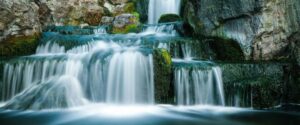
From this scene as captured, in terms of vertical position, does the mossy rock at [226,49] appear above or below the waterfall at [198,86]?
above

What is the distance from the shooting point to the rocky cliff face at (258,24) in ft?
36.1

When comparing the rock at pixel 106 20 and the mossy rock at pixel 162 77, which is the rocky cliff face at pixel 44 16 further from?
the mossy rock at pixel 162 77

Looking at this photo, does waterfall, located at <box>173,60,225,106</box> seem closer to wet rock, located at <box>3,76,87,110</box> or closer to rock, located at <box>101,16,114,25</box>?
wet rock, located at <box>3,76,87,110</box>

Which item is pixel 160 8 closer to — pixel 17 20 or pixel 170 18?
Result: pixel 170 18

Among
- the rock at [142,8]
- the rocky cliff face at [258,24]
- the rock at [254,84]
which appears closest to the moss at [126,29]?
the rocky cliff face at [258,24]

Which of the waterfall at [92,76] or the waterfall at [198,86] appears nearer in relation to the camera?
the waterfall at [92,76]

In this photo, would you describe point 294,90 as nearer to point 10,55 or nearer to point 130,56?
point 130,56

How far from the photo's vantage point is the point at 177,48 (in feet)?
38.1

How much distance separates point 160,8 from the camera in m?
19.7

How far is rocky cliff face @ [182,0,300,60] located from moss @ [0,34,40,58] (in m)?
5.79

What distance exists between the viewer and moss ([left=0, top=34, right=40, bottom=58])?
12258 millimetres

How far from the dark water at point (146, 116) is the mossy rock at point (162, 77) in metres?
0.30

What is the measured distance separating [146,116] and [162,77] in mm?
1444

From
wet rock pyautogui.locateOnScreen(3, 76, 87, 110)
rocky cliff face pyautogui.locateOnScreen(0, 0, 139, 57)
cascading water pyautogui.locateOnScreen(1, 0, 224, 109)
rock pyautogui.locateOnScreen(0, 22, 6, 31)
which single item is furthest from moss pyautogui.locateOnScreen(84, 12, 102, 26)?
wet rock pyautogui.locateOnScreen(3, 76, 87, 110)
